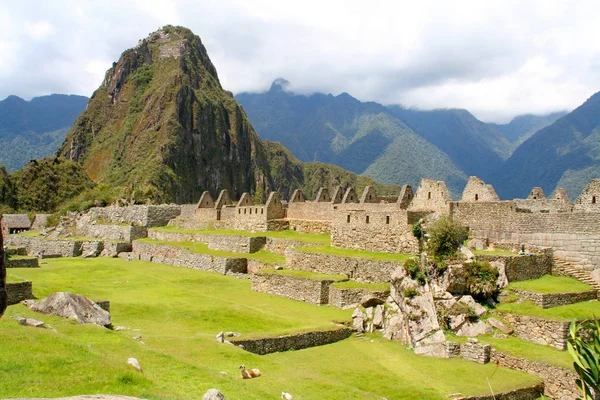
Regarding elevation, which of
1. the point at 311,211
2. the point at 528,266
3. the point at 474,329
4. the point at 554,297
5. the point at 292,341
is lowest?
the point at 292,341

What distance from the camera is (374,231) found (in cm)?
2227

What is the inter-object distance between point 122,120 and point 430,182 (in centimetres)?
18745

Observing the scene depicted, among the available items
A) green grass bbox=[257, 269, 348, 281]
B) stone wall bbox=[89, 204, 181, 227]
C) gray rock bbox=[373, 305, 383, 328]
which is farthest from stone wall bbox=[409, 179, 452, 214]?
stone wall bbox=[89, 204, 181, 227]

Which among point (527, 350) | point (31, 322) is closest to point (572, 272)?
point (527, 350)

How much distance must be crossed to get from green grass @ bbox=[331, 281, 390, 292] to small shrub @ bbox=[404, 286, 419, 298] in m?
1.44

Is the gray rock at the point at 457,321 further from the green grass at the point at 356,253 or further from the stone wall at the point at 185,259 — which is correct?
the stone wall at the point at 185,259

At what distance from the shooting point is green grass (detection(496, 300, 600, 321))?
1505 centimetres

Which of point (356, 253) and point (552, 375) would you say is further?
point (356, 253)

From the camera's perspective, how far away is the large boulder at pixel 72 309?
43.9 feet

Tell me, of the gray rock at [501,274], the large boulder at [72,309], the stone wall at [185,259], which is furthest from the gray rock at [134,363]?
the stone wall at [185,259]

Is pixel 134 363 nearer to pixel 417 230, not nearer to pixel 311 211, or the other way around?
pixel 417 230

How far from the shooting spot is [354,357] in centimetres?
1495

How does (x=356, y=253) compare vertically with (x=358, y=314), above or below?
above

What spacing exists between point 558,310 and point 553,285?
6.45 feet
